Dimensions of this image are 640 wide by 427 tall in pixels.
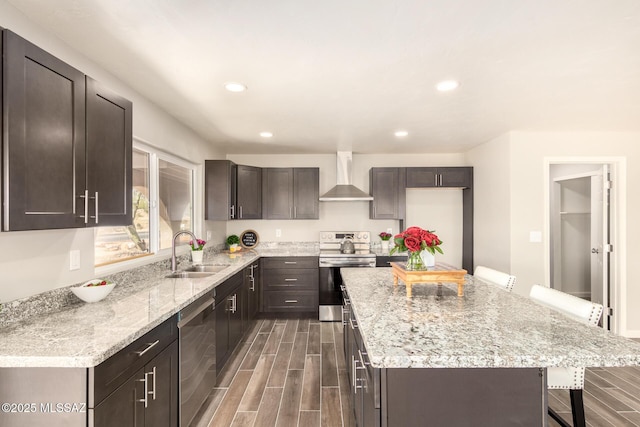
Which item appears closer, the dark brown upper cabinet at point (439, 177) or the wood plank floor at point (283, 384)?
the wood plank floor at point (283, 384)

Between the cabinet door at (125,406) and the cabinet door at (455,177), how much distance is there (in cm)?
429

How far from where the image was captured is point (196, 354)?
2098 mm

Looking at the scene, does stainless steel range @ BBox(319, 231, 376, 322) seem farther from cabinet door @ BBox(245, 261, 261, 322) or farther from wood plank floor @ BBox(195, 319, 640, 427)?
cabinet door @ BBox(245, 261, 261, 322)

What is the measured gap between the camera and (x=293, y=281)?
4312 mm

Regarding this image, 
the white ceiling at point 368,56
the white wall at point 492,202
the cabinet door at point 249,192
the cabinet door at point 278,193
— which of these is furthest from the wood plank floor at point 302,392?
the white ceiling at point 368,56

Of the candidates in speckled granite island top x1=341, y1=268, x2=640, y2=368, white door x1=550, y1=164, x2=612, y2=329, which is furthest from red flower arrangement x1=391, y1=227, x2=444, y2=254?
white door x1=550, y1=164, x2=612, y2=329

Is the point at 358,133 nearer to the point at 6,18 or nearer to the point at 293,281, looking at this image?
the point at 293,281

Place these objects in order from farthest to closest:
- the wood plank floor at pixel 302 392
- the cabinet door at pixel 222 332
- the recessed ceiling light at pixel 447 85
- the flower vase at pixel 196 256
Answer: the flower vase at pixel 196 256
the cabinet door at pixel 222 332
the recessed ceiling light at pixel 447 85
the wood plank floor at pixel 302 392

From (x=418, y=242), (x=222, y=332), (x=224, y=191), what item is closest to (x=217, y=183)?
(x=224, y=191)

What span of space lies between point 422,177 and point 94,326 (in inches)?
166

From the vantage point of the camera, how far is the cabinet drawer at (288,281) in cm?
430

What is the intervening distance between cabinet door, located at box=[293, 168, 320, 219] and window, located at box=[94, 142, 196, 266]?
5.14 feet

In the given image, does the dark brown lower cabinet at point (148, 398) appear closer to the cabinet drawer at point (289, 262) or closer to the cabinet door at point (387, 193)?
the cabinet drawer at point (289, 262)

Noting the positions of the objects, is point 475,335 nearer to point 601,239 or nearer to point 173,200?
point 173,200
